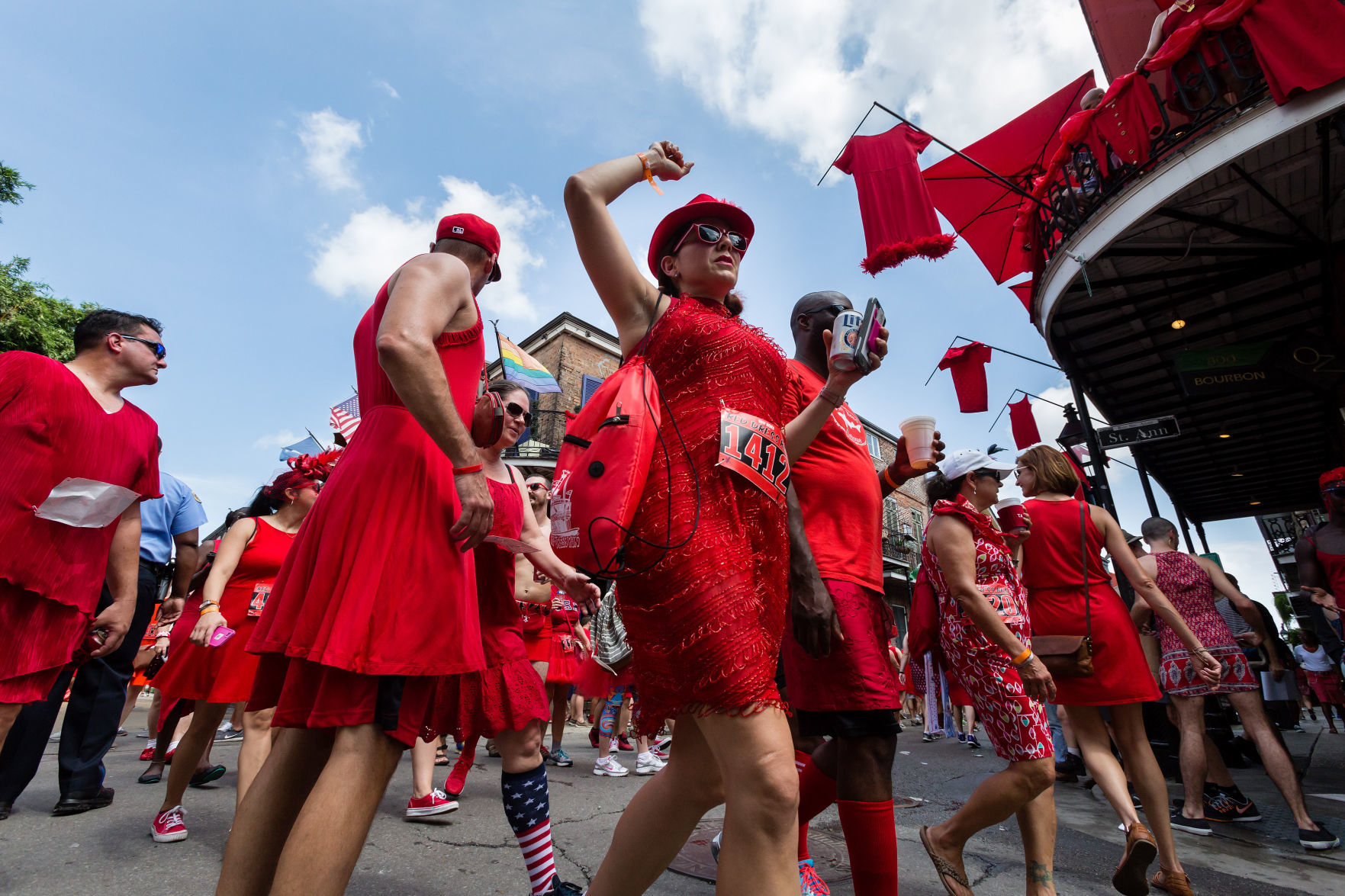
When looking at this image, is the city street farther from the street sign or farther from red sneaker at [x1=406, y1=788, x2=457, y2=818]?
the street sign

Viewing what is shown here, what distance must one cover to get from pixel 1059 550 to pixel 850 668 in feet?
6.20

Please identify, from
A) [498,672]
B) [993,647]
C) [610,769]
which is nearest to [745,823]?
[498,672]

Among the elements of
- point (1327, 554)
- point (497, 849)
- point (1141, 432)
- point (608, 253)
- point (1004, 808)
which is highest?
point (1141, 432)

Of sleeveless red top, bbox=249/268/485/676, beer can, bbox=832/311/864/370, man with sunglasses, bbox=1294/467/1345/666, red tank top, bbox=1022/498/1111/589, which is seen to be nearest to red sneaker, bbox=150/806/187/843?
sleeveless red top, bbox=249/268/485/676

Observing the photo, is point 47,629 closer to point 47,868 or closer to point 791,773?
point 47,868

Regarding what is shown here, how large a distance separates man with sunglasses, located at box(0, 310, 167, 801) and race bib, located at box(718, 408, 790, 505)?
2435 mm

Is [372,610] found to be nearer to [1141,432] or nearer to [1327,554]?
[1327,554]

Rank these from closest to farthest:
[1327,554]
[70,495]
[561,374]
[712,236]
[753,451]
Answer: [753,451] → [712,236] → [70,495] → [1327,554] → [561,374]

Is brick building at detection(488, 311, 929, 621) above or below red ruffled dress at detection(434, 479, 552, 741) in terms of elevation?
above

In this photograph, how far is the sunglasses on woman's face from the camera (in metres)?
1.94

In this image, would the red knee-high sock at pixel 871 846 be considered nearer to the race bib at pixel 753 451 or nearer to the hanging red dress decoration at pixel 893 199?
the race bib at pixel 753 451

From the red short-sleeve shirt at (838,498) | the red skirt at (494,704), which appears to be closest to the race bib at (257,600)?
the red skirt at (494,704)

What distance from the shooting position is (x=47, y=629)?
237cm

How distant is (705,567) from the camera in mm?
1478
